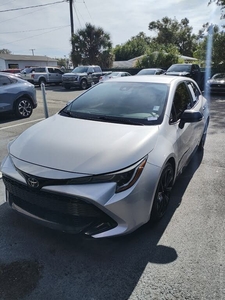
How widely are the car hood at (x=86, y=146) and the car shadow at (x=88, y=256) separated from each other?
67 cm

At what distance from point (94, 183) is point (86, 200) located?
16cm

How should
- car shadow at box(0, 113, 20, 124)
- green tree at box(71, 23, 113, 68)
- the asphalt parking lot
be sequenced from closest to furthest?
1. the asphalt parking lot
2. car shadow at box(0, 113, 20, 124)
3. green tree at box(71, 23, 113, 68)

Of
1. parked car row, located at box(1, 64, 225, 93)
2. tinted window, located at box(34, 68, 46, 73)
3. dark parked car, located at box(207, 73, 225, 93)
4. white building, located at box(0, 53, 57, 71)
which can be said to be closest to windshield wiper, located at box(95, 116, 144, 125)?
parked car row, located at box(1, 64, 225, 93)

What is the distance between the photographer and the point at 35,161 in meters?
2.31

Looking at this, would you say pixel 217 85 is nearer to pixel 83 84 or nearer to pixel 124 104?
pixel 83 84

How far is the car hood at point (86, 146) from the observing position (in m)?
2.21

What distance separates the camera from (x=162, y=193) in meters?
2.78

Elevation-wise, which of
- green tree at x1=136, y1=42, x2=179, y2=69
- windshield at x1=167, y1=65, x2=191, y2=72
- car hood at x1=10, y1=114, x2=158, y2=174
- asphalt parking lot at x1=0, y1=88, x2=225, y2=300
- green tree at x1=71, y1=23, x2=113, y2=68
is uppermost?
green tree at x1=71, y1=23, x2=113, y2=68

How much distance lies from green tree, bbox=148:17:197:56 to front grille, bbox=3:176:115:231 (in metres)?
53.6

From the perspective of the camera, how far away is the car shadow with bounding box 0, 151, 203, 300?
2.04 metres

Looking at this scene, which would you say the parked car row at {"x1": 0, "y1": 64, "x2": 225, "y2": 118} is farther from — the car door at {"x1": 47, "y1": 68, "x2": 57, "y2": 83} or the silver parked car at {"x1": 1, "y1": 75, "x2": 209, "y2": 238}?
the silver parked car at {"x1": 1, "y1": 75, "x2": 209, "y2": 238}

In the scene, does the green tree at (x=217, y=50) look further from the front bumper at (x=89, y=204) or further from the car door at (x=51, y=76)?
the front bumper at (x=89, y=204)

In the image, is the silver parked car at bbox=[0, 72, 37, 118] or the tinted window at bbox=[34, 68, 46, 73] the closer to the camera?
the silver parked car at bbox=[0, 72, 37, 118]

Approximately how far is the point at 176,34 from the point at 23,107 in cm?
5027
